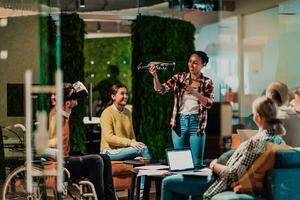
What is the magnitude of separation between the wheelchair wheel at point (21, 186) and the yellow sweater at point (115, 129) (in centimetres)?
143

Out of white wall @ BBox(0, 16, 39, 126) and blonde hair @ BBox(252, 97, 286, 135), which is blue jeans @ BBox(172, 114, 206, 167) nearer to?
blonde hair @ BBox(252, 97, 286, 135)

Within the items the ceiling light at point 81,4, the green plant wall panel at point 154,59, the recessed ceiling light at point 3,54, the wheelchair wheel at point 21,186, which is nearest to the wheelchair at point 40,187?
the wheelchair wheel at point 21,186

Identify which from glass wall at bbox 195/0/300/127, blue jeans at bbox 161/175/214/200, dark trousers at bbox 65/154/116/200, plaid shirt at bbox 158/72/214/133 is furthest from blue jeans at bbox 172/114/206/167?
blue jeans at bbox 161/175/214/200

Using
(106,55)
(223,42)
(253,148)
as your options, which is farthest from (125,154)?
(106,55)

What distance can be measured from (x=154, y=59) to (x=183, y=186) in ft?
11.9

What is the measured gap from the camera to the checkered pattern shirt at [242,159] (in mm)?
4305

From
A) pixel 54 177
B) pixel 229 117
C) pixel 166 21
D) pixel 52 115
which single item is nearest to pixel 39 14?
pixel 52 115

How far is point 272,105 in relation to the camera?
4379 millimetres

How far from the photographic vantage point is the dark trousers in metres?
5.36

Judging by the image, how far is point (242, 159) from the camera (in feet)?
14.2

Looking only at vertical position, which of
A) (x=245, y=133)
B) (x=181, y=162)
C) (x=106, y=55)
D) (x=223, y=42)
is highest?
(x=106, y=55)

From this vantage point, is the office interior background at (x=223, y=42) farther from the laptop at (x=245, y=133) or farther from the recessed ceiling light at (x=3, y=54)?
the laptop at (x=245, y=133)

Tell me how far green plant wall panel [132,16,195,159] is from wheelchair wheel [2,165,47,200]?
3.47 meters

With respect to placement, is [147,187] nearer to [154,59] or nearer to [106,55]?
[154,59]
